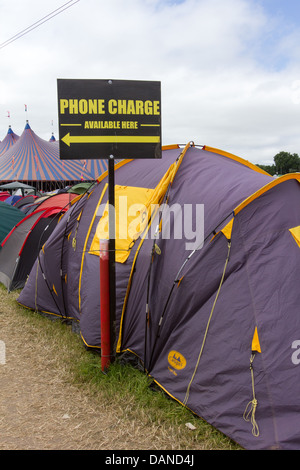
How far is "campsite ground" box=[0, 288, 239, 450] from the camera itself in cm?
310

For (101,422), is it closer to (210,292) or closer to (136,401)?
(136,401)

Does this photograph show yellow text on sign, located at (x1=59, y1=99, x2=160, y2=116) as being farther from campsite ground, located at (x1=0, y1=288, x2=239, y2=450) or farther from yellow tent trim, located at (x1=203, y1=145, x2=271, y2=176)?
campsite ground, located at (x1=0, y1=288, x2=239, y2=450)

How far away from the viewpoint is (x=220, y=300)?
339cm

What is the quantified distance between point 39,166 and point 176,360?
25.7m

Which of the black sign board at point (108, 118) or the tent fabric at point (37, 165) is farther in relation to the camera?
the tent fabric at point (37, 165)

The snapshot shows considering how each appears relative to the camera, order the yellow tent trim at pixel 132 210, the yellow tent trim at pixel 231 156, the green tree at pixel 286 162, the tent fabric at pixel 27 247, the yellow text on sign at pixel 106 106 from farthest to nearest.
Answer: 1. the green tree at pixel 286 162
2. the tent fabric at pixel 27 247
3. the yellow tent trim at pixel 231 156
4. the yellow tent trim at pixel 132 210
5. the yellow text on sign at pixel 106 106

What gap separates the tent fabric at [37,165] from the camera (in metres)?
26.7

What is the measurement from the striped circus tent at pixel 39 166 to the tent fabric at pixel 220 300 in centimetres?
2261

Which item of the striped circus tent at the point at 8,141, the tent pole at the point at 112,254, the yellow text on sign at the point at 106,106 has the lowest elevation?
the tent pole at the point at 112,254

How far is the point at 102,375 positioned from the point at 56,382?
489 millimetres

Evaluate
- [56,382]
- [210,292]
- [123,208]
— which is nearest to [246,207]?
[210,292]

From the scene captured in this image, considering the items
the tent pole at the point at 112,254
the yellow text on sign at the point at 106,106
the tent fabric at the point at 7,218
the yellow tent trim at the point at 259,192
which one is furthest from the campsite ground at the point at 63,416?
the tent fabric at the point at 7,218

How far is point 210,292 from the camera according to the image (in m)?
3.47

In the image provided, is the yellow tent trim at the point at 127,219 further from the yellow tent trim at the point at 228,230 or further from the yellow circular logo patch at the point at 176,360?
the yellow circular logo patch at the point at 176,360
